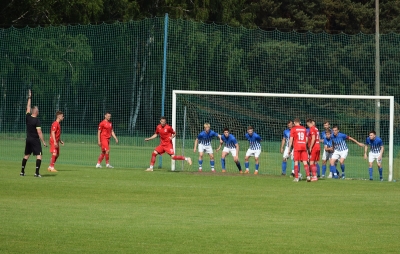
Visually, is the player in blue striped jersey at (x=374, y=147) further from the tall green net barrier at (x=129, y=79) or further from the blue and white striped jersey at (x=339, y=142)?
the tall green net barrier at (x=129, y=79)

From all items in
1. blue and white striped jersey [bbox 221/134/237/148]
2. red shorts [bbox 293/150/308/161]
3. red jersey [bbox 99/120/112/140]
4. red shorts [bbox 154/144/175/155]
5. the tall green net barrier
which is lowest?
red shorts [bbox 293/150/308/161]

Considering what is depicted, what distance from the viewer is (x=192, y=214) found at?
49.6 ft

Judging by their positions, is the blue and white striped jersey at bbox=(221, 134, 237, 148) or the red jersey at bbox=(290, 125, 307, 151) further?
the blue and white striped jersey at bbox=(221, 134, 237, 148)

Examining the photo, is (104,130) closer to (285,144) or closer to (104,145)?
(104,145)

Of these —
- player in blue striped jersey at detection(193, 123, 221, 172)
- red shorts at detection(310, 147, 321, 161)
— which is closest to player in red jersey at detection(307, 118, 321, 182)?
red shorts at detection(310, 147, 321, 161)

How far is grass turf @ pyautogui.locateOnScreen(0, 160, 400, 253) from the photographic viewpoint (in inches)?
445

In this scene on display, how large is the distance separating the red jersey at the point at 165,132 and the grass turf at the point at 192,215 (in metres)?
3.11

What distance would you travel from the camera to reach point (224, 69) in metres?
44.6

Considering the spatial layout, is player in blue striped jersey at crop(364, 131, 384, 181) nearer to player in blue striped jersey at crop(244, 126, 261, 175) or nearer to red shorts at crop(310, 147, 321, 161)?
red shorts at crop(310, 147, 321, 161)

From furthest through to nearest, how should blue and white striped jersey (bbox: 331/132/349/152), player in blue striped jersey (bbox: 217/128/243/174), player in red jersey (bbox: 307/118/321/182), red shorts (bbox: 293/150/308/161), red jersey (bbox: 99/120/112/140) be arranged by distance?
red jersey (bbox: 99/120/112/140)
blue and white striped jersey (bbox: 331/132/349/152)
player in blue striped jersey (bbox: 217/128/243/174)
player in red jersey (bbox: 307/118/321/182)
red shorts (bbox: 293/150/308/161)

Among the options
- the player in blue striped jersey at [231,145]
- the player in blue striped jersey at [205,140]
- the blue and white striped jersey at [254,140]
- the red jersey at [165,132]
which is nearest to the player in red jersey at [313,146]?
the blue and white striped jersey at [254,140]

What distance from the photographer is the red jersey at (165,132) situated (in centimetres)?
2730

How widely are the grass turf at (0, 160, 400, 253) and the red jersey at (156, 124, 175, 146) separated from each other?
10.2 feet

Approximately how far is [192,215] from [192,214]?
18 cm
